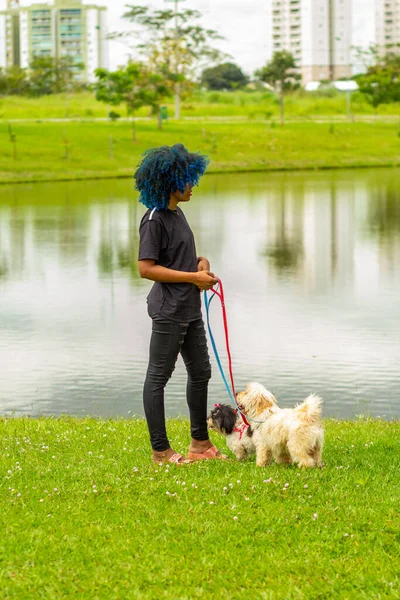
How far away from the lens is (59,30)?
527 ft

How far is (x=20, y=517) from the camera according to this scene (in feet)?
15.6

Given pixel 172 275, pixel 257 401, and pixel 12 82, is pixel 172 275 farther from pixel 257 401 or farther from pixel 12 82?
pixel 12 82

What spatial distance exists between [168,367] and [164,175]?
1.11m

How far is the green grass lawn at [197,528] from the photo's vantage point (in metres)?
4.00

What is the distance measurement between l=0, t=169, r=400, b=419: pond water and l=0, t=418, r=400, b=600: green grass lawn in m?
3.23

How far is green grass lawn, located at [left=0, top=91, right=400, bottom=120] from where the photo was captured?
227 ft

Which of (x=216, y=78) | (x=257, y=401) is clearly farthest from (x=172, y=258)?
(x=216, y=78)

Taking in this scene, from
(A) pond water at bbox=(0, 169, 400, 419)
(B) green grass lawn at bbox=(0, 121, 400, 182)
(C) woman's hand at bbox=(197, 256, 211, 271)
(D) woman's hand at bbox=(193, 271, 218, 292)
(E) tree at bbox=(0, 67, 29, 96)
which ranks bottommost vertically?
(A) pond water at bbox=(0, 169, 400, 419)

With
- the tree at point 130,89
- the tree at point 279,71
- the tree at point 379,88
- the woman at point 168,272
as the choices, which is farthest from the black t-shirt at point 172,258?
the tree at point 279,71

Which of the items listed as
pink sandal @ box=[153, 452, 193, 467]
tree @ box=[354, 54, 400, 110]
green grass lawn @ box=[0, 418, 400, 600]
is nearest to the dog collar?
green grass lawn @ box=[0, 418, 400, 600]

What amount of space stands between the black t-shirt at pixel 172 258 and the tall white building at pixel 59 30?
507 ft

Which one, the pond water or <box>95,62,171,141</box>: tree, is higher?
<box>95,62,171,141</box>: tree

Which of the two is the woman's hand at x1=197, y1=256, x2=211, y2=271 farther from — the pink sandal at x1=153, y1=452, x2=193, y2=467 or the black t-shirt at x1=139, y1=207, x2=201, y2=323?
the pink sandal at x1=153, y1=452, x2=193, y2=467

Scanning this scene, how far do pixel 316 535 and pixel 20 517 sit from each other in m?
1.40
